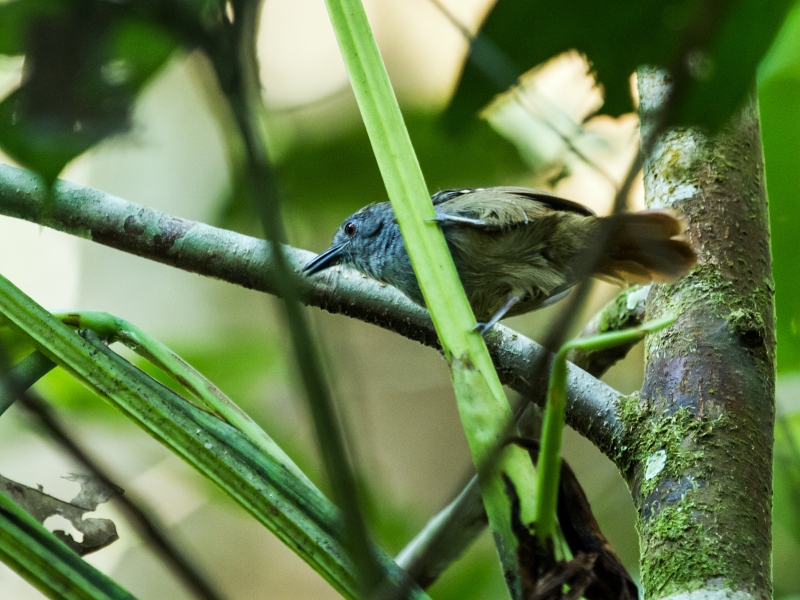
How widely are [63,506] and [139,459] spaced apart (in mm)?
3524

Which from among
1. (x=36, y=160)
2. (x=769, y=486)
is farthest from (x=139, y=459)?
(x=36, y=160)

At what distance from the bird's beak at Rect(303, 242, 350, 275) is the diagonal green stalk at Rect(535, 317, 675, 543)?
3.57 feet

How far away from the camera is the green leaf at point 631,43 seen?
0.55 meters

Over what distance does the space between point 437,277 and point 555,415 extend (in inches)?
12.4

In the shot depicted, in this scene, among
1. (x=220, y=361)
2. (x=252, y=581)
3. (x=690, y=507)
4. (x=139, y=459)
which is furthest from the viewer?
(x=252, y=581)

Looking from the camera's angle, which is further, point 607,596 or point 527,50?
point 607,596

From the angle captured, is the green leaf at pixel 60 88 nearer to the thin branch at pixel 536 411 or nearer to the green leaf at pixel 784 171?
the thin branch at pixel 536 411

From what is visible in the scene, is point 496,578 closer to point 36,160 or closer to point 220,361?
point 220,361

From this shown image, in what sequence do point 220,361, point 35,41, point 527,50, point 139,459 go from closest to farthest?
point 35,41 → point 527,50 → point 220,361 → point 139,459

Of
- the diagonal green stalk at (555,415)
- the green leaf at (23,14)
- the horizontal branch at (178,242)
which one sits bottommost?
the green leaf at (23,14)

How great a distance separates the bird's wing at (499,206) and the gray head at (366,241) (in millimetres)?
195

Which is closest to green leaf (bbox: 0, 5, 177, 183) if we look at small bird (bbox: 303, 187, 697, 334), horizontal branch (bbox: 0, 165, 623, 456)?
horizontal branch (bbox: 0, 165, 623, 456)

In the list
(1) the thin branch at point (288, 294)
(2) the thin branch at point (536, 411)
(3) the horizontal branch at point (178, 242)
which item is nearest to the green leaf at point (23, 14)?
(1) the thin branch at point (288, 294)

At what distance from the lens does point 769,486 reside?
1224mm
